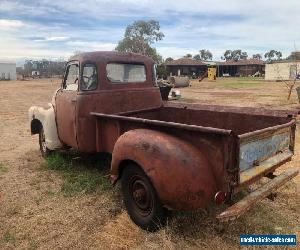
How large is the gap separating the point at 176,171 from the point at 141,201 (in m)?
0.84

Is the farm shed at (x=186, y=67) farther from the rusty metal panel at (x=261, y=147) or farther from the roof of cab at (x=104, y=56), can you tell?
the rusty metal panel at (x=261, y=147)

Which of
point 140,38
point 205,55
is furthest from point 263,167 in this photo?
point 205,55

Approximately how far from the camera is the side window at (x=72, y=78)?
583cm

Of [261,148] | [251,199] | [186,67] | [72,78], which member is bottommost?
[251,199]

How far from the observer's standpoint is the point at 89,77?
5629mm

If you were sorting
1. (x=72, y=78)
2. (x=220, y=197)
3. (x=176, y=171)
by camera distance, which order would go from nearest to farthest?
(x=220, y=197), (x=176, y=171), (x=72, y=78)

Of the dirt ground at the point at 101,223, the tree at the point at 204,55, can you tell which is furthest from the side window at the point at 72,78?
the tree at the point at 204,55

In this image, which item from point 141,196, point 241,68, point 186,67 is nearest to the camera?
point 141,196

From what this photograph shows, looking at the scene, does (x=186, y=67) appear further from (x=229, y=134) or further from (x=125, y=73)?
(x=229, y=134)

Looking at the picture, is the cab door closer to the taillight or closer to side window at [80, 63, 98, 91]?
side window at [80, 63, 98, 91]

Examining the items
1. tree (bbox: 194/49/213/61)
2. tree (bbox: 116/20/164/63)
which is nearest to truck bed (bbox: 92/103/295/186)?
tree (bbox: 116/20/164/63)

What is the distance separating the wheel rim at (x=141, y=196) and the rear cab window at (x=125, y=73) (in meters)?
2.07

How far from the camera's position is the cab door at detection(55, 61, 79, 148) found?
18.1 feet

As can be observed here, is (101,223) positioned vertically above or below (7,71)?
below
